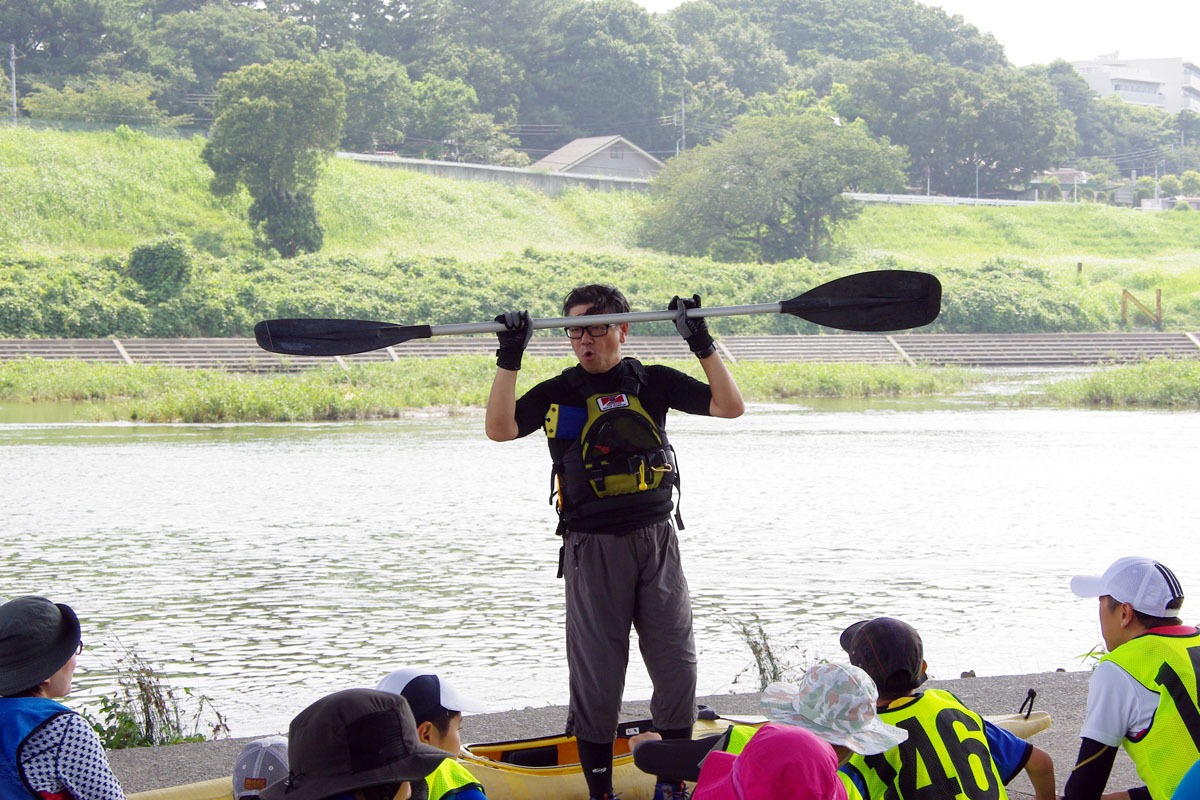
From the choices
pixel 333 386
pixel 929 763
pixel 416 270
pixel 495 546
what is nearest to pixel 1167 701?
pixel 929 763

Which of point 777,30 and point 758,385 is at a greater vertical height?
point 777,30

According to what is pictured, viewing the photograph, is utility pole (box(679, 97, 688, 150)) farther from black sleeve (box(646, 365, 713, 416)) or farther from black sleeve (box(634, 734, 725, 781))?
black sleeve (box(634, 734, 725, 781))

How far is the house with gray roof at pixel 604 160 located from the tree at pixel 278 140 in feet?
72.2

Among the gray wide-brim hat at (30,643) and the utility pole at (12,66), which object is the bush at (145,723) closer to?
the gray wide-brim hat at (30,643)

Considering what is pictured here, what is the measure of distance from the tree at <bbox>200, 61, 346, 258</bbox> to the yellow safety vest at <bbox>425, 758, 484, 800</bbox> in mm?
45658

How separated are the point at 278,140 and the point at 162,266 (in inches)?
367

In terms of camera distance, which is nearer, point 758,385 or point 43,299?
point 758,385

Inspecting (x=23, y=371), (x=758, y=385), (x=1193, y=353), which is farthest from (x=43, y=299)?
(x=1193, y=353)

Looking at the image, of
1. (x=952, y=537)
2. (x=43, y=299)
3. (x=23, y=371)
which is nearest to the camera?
(x=952, y=537)

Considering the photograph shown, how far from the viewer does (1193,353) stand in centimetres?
→ 3778

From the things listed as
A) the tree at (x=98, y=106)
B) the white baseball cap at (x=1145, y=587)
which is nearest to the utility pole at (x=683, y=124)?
the tree at (x=98, y=106)

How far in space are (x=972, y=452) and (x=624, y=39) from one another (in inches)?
2673

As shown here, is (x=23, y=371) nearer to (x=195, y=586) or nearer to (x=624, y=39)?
(x=195, y=586)

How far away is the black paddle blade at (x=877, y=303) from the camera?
170 inches
